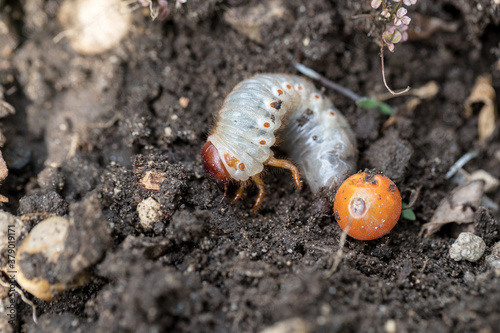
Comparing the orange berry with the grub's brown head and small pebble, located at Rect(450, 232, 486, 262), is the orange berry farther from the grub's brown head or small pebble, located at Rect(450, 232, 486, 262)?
the grub's brown head

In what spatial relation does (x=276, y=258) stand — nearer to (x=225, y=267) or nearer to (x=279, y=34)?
(x=225, y=267)

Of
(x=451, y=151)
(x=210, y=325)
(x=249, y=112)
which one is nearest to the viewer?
(x=210, y=325)

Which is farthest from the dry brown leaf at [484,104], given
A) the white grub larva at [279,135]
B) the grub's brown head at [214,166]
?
the grub's brown head at [214,166]

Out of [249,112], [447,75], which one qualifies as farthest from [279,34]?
[447,75]

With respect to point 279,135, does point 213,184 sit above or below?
below

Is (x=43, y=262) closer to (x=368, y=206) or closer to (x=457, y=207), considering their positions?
(x=368, y=206)

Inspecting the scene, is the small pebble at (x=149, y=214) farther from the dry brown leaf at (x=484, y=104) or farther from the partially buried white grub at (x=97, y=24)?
the dry brown leaf at (x=484, y=104)

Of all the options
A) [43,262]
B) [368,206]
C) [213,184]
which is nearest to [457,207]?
[368,206]
